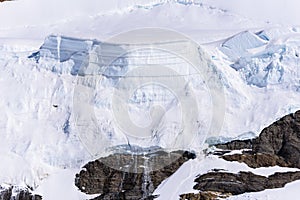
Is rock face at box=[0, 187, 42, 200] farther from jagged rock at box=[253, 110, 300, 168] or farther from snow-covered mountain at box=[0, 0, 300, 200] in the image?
jagged rock at box=[253, 110, 300, 168]

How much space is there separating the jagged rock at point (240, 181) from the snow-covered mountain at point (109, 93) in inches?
20.8

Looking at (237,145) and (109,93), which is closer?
(237,145)

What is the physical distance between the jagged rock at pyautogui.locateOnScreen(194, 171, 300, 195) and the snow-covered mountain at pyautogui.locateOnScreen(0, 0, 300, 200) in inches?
20.8

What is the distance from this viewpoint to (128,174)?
31375mm

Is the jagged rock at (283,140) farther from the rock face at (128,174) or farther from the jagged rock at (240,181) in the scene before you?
the rock face at (128,174)

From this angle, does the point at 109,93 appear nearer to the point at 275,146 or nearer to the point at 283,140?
the point at 275,146

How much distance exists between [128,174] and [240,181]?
452 centimetres

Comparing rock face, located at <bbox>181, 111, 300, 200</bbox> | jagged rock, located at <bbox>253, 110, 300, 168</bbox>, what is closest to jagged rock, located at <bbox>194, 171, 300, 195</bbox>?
rock face, located at <bbox>181, 111, 300, 200</bbox>

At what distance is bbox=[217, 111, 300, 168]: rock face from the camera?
101 ft

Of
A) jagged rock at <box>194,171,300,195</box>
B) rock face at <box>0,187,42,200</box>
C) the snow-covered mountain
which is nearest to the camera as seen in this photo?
jagged rock at <box>194,171,300,195</box>

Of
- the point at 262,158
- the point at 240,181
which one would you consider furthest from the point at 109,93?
the point at 262,158

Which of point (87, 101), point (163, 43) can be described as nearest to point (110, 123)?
point (87, 101)

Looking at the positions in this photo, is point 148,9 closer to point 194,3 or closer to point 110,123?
point 194,3

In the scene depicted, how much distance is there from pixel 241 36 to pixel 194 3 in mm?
4627
